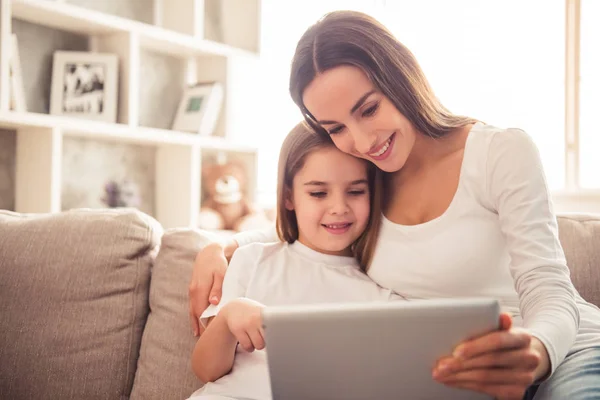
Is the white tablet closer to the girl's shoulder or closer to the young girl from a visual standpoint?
the young girl

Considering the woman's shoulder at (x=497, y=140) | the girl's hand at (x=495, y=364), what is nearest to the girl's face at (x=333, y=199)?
the woman's shoulder at (x=497, y=140)

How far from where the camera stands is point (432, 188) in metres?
Result: 1.27

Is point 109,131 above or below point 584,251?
above

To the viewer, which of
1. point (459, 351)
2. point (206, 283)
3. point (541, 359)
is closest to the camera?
point (459, 351)

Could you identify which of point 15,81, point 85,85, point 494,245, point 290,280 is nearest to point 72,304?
point 290,280

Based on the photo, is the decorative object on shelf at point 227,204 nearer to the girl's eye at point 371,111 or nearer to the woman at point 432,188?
the woman at point 432,188

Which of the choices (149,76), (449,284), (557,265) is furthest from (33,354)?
(149,76)

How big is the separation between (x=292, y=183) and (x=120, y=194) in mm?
1804

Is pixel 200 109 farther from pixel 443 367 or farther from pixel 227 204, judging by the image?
pixel 443 367

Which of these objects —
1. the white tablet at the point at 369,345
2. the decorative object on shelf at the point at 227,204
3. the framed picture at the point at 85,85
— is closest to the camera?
the white tablet at the point at 369,345

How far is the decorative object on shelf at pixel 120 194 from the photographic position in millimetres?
3018

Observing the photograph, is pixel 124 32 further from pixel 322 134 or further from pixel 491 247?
pixel 491 247

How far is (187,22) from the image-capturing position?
318 cm

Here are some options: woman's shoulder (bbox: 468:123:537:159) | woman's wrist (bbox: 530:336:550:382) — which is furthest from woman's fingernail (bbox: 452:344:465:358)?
woman's shoulder (bbox: 468:123:537:159)
